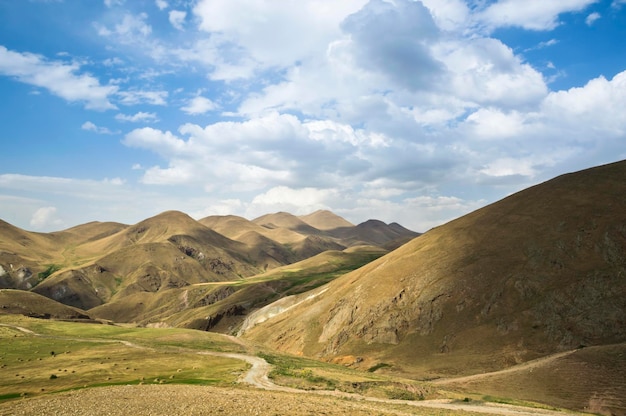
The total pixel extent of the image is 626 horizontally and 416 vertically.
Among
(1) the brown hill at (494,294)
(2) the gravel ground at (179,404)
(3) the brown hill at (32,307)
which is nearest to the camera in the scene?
(2) the gravel ground at (179,404)

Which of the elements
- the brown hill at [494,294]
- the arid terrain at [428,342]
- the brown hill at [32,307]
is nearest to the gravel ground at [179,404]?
the arid terrain at [428,342]

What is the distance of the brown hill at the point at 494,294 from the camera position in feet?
249

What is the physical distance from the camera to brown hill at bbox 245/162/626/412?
2987 inches

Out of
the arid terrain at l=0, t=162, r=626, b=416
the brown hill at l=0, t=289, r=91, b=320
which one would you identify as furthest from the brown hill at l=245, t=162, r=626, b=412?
the brown hill at l=0, t=289, r=91, b=320

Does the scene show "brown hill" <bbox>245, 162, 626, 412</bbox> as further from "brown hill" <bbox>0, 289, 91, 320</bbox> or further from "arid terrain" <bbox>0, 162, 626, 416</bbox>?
"brown hill" <bbox>0, 289, 91, 320</bbox>

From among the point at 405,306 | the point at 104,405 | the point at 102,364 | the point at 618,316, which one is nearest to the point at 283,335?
the point at 405,306

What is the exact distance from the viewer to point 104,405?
3141 cm

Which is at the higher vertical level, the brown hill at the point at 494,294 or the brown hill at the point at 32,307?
the brown hill at the point at 494,294

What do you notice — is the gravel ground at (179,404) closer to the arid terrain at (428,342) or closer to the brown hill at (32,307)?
the arid terrain at (428,342)

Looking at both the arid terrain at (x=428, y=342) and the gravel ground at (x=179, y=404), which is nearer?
the gravel ground at (x=179, y=404)

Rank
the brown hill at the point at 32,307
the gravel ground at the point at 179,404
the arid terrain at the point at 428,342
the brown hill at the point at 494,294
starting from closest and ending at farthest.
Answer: the gravel ground at the point at 179,404 → the arid terrain at the point at 428,342 → the brown hill at the point at 494,294 → the brown hill at the point at 32,307

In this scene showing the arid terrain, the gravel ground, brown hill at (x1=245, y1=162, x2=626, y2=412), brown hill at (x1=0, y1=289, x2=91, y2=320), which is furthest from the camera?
brown hill at (x1=0, y1=289, x2=91, y2=320)

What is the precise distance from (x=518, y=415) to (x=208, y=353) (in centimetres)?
5039

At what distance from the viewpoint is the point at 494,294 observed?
88000mm
